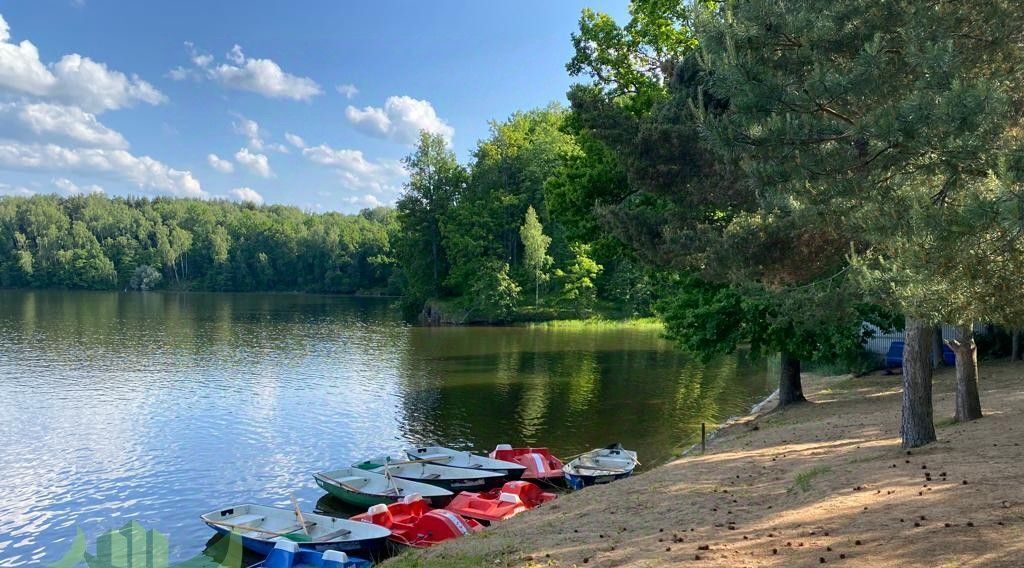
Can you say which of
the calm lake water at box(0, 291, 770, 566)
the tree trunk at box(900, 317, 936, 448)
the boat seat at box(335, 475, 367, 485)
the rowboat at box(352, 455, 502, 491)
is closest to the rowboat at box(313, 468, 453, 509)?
the boat seat at box(335, 475, 367, 485)

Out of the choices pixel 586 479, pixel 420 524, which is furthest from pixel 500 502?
pixel 586 479

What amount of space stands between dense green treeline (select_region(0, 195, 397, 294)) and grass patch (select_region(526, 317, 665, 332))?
179 feet

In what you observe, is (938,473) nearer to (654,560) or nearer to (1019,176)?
(654,560)

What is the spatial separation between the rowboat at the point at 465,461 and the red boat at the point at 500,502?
1.63 metres

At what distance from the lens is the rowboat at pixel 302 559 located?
1408 cm

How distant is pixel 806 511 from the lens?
32.8 feet

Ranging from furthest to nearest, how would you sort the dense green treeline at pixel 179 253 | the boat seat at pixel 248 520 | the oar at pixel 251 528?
1. the dense green treeline at pixel 179 253
2. the boat seat at pixel 248 520
3. the oar at pixel 251 528

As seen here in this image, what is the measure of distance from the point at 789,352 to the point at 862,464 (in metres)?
10.7

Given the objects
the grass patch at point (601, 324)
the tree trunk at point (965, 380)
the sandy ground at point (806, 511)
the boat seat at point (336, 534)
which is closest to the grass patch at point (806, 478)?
the sandy ground at point (806, 511)

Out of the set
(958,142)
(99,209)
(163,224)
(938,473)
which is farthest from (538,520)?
(99,209)

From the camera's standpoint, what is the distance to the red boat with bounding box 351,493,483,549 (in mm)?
15383

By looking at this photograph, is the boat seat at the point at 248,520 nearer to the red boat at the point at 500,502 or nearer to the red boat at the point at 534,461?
the red boat at the point at 500,502

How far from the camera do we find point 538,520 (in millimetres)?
13383

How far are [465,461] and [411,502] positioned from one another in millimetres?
4387
